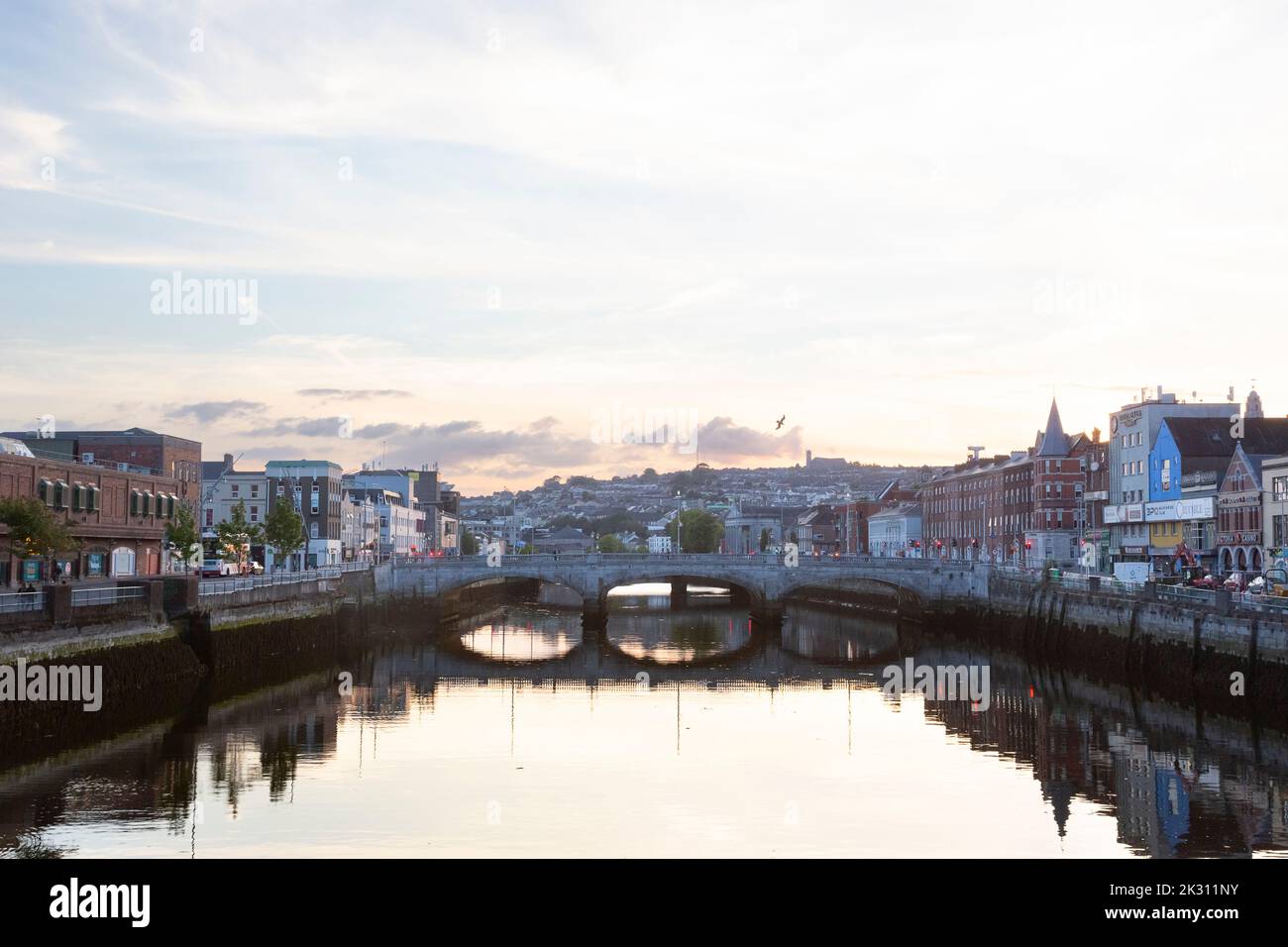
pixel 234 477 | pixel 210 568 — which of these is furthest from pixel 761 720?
pixel 234 477

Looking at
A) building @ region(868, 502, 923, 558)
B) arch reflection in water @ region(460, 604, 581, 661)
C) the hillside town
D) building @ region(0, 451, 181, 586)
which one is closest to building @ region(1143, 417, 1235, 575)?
the hillside town

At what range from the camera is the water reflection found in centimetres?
3194

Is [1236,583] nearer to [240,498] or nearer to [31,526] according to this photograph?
[31,526]

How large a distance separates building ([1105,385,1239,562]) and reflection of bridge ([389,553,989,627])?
1801 cm

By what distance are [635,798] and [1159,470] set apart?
78257mm

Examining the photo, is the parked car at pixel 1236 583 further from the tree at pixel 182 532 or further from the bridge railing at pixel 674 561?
the tree at pixel 182 532

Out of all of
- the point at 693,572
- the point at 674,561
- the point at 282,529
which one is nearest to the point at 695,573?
the point at 693,572

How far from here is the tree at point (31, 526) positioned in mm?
59062

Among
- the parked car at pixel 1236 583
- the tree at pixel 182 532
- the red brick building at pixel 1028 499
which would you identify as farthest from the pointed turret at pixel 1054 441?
the tree at pixel 182 532

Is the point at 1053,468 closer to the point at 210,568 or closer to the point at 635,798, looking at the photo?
the point at 210,568

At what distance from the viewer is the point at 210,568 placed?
92.6 m

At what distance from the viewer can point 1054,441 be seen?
12644cm

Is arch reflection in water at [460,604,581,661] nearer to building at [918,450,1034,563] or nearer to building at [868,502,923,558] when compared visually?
building at [918,450,1034,563]

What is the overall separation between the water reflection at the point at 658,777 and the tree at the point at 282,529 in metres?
43.4
